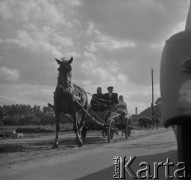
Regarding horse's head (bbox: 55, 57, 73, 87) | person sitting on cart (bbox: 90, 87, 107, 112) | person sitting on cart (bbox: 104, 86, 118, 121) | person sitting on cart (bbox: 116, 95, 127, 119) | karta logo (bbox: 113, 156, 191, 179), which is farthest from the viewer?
person sitting on cart (bbox: 116, 95, 127, 119)

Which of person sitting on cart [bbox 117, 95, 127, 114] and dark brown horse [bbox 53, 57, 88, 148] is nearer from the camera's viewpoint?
dark brown horse [bbox 53, 57, 88, 148]

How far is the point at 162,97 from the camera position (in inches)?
144

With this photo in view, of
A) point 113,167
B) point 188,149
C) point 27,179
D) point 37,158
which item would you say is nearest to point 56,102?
point 37,158

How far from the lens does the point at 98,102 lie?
15.2 metres

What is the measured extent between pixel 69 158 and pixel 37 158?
2.51 feet

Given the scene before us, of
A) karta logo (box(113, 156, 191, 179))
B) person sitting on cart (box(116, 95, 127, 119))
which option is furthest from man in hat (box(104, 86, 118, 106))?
karta logo (box(113, 156, 191, 179))

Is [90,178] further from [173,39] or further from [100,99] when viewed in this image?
[100,99]

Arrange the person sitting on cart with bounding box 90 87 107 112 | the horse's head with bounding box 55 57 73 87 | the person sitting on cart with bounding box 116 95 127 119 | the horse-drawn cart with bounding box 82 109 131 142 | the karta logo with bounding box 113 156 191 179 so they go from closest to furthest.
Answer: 1. the karta logo with bounding box 113 156 191 179
2. the horse's head with bounding box 55 57 73 87
3. the horse-drawn cart with bounding box 82 109 131 142
4. the person sitting on cart with bounding box 90 87 107 112
5. the person sitting on cart with bounding box 116 95 127 119

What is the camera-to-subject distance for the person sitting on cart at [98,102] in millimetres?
15234

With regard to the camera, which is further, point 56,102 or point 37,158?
point 56,102

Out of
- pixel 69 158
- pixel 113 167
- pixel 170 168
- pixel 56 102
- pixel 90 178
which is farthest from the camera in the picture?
pixel 56 102

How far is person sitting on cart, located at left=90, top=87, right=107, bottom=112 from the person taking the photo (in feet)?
50.0

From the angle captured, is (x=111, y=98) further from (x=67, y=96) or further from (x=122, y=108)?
(x=67, y=96)

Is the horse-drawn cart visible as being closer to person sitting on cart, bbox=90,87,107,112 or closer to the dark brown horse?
person sitting on cart, bbox=90,87,107,112
